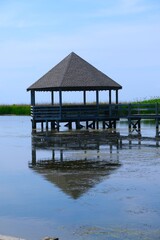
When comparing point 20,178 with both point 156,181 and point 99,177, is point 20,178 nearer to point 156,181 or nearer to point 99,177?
point 99,177

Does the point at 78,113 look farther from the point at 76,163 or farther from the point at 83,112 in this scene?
the point at 76,163

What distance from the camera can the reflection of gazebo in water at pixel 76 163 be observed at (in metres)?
14.2

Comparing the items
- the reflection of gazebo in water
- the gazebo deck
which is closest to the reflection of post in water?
the reflection of gazebo in water

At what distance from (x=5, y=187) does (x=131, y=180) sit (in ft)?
11.1

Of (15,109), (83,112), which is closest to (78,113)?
(83,112)

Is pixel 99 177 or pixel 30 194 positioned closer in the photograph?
pixel 30 194

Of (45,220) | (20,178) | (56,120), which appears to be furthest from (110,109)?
(45,220)

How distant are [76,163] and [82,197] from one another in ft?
20.7

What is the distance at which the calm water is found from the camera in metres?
9.36

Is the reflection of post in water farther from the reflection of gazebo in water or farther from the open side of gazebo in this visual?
the open side of gazebo

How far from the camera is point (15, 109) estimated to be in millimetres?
70000

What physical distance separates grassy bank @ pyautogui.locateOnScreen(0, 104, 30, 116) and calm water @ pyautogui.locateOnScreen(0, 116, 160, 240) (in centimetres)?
4782

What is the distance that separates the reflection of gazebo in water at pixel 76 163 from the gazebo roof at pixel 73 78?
9.71 meters

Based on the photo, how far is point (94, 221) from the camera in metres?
9.89
